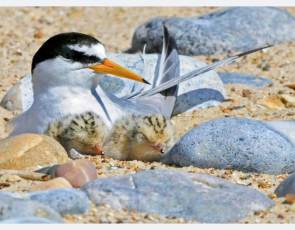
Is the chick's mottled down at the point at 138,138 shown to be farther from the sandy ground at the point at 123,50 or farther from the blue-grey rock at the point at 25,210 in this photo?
the blue-grey rock at the point at 25,210

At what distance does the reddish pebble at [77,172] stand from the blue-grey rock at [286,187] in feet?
3.53

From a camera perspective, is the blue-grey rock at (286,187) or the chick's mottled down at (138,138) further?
the chick's mottled down at (138,138)

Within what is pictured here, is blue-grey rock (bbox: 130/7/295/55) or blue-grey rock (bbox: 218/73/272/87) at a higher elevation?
blue-grey rock (bbox: 130/7/295/55)

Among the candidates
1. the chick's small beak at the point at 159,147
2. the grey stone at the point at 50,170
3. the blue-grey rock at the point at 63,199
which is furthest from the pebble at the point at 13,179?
the chick's small beak at the point at 159,147

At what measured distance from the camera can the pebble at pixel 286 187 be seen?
132 inches

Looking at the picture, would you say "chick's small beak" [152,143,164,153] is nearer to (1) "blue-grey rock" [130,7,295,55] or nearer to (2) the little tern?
(2) the little tern

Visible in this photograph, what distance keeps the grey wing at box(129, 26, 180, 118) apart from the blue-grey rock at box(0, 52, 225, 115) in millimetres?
117

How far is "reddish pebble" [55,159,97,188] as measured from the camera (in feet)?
11.0

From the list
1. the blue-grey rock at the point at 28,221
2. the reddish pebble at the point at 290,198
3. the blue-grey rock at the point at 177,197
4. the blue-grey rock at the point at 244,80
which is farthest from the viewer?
the blue-grey rock at the point at 244,80

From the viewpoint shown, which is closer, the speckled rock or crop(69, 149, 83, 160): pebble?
the speckled rock

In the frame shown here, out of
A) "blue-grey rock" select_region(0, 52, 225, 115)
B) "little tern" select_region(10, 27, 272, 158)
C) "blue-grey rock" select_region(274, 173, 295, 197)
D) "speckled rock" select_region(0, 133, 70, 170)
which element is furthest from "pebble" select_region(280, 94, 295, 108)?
"speckled rock" select_region(0, 133, 70, 170)

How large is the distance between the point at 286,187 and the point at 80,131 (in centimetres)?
139

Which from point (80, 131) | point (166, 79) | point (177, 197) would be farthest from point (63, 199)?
point (166, 79)

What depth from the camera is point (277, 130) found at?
4152 mm
